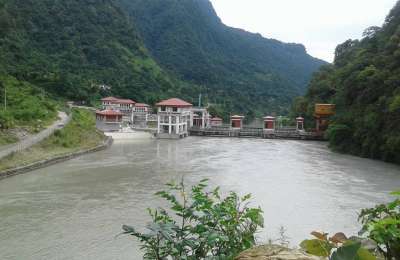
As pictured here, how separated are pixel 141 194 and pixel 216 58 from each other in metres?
88.5

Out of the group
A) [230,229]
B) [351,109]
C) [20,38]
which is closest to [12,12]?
[20,38]

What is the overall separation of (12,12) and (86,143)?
1380 inches

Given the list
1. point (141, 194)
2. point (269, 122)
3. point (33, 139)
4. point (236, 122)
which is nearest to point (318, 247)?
point (141, 194)

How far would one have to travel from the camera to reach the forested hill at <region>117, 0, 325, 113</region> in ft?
265

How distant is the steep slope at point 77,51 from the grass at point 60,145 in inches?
570

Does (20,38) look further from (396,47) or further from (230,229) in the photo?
(230,229)

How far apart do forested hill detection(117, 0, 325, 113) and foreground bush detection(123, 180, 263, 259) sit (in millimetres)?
63648

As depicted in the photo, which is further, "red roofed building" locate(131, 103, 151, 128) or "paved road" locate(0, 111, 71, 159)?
"red roofed building" locate(131, 103, 151, 128)

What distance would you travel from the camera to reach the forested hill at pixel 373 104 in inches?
837

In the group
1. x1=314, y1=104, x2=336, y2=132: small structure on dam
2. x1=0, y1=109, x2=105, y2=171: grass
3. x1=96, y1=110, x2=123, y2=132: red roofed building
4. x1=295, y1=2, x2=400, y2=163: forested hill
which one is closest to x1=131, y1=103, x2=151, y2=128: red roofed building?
x1=96, y1=110, x2=123, y2=132: red roofed building

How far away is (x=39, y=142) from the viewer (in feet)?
69.2

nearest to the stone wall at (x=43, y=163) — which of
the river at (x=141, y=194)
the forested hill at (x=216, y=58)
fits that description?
the river at (x=141, y=194)

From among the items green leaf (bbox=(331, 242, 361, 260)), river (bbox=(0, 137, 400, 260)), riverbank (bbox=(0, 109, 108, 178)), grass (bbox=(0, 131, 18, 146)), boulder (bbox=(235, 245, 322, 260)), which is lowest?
river (bbox=(0, 137, 400, 260))

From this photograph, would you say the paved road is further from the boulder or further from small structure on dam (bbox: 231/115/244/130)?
small structure on dam (bbox: 231/115/244/130)
